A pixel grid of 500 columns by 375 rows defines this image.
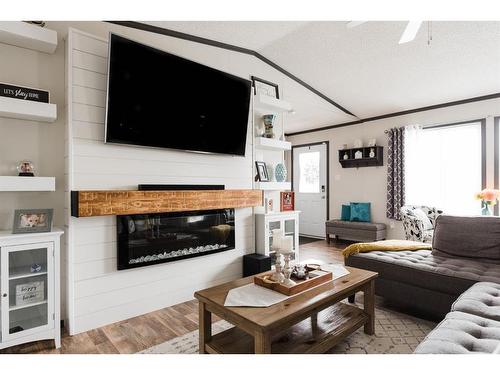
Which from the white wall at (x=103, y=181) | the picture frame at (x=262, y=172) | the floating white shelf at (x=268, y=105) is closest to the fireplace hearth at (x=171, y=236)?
the white wall at (x=103, y=181)

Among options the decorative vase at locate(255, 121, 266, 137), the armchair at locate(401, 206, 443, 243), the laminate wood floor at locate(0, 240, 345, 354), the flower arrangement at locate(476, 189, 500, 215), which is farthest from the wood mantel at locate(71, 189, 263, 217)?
the flower arrangement at locate(476, 189, 500, 215)

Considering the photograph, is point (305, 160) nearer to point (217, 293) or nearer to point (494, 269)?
point (494, 269)

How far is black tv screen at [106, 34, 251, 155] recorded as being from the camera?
8.08 ft

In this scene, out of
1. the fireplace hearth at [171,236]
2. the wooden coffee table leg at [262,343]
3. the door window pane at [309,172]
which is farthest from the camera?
the door window pane at [309,172]

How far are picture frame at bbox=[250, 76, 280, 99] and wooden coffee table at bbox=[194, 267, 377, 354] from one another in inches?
102

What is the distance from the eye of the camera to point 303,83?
457 centimetres

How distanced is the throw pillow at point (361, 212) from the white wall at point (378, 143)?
12cm

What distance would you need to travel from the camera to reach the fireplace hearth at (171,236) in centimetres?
259

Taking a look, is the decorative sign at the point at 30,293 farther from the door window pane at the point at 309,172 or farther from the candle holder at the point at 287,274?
the door window pane at the point at 309,172

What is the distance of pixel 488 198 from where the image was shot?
402 centimetres

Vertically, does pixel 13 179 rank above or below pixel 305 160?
below

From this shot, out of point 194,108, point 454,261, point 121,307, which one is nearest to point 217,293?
point 121,307

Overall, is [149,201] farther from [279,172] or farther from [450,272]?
[450,272]

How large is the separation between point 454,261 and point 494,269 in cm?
27
